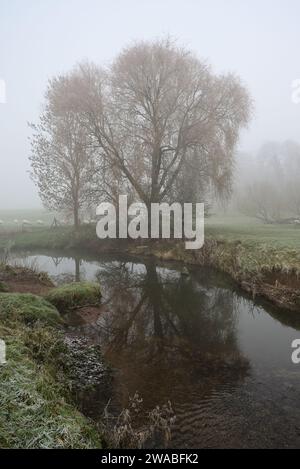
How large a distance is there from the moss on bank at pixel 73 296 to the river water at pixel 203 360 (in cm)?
79

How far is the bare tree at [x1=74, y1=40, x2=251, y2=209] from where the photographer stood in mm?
25938

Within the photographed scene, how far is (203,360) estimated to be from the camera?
9.35m

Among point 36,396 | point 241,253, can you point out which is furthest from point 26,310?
point 241,253

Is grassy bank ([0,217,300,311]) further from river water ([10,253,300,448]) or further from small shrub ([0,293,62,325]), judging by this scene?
small shrub ([0,293,62,325])

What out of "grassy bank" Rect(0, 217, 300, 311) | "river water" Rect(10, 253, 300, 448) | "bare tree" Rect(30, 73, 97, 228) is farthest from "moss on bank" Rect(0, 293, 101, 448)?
"bare tree" Rect(30, 73, 97, 228)

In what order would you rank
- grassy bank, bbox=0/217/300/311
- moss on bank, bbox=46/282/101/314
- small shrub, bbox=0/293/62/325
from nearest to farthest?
small shrub, bbox=0/293/62/325, moss on bank, bbox=46/282/101/314, grassy bank, bbox=0/217/300/311

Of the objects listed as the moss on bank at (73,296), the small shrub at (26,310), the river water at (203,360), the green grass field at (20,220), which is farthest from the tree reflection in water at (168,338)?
the green grass field at (20,220)

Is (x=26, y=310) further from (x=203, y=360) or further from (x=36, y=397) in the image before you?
(x=203, y=360)

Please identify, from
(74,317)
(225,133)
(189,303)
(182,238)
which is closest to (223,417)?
(74,317)

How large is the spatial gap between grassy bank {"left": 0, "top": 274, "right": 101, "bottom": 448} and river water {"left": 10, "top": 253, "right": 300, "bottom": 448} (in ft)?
3.41

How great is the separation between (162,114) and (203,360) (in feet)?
69.5

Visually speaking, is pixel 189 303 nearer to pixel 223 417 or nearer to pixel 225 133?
pixel 223 417

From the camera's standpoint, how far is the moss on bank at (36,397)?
16.6ft
